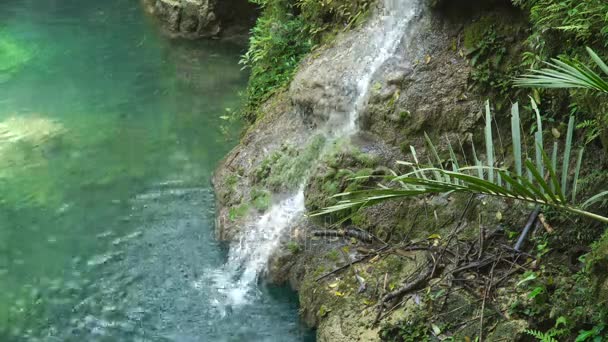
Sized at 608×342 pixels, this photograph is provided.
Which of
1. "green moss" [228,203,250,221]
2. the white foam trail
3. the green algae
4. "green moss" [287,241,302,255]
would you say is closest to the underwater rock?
the green algae

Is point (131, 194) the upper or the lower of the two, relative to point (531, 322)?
lower

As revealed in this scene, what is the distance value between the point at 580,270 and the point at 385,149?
7.85 feet

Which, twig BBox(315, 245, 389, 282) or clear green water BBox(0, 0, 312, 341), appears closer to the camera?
twig BBox(315, 245, 389, 282)

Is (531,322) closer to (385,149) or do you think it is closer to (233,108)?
(385,149)

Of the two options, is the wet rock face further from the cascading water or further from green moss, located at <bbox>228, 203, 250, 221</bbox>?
green moss, located at <bbox>228, 203, 250, 221</bbox>

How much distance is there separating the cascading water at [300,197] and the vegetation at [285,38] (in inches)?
29.6

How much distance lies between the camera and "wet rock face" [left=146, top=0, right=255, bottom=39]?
12.4 m

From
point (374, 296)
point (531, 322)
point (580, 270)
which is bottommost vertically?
point (374, 296)

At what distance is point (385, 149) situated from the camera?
675 cm

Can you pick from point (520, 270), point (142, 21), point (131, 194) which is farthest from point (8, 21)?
point (520, 270)

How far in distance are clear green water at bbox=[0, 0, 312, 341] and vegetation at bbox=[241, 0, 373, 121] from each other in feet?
2.58

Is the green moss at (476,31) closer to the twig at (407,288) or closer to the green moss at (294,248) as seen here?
the twig at (407,288)

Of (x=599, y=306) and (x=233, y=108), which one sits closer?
(x=599, y=306)

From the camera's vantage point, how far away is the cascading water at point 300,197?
673 centimetres
